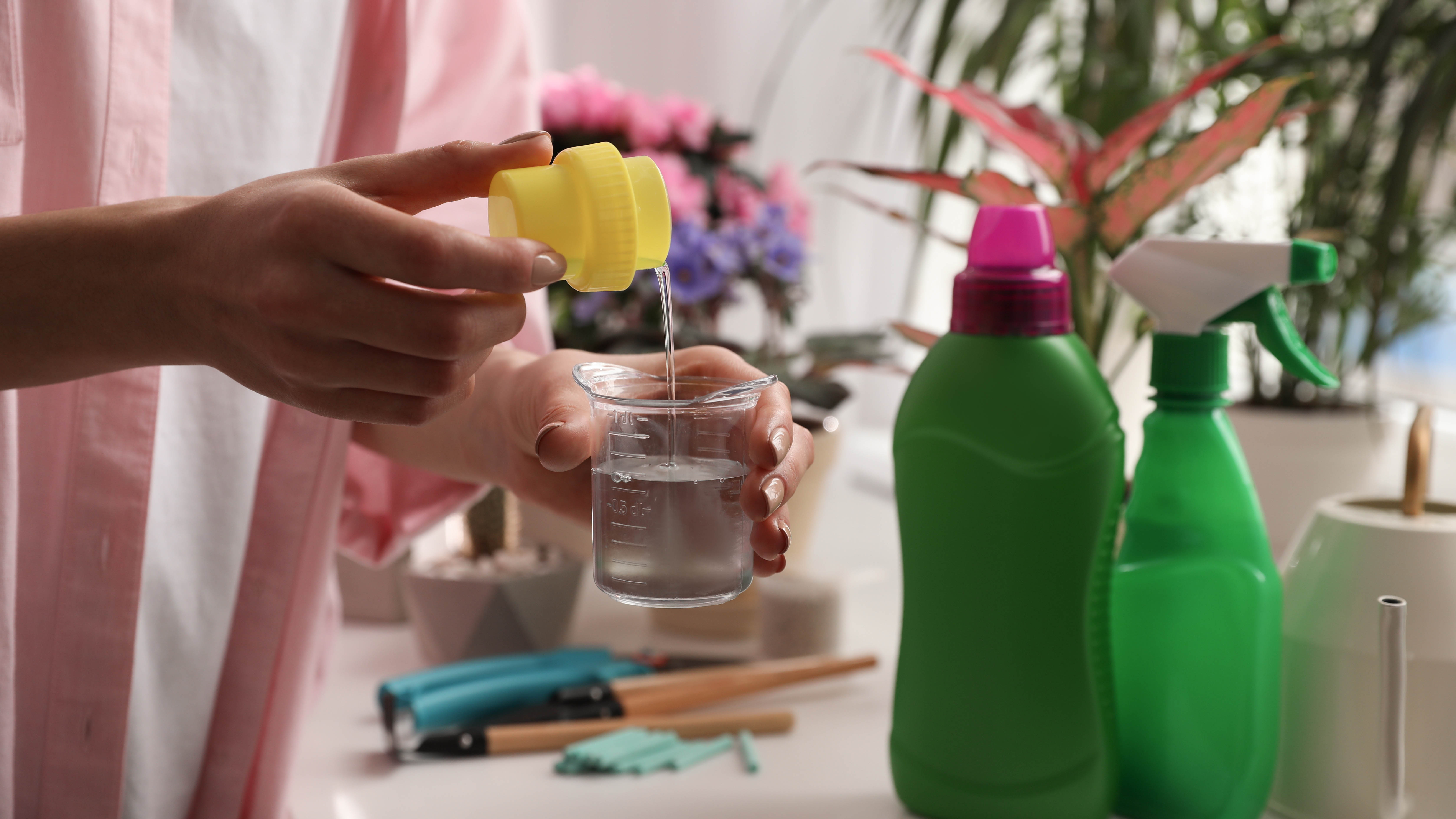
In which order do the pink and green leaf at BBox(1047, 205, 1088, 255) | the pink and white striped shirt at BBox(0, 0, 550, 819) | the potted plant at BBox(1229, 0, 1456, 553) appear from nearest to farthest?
1. the pink and white striped shirt at BBox(0, 0, 550, 819)
2. the pink and green leaf at BBox(1047, 205, 1088, 255)
3. the potted plant at BBox(1229, 0, 1456, 553)

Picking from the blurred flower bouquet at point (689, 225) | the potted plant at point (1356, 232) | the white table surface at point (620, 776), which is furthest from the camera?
the blurred flower bouquet at point (689, 225)

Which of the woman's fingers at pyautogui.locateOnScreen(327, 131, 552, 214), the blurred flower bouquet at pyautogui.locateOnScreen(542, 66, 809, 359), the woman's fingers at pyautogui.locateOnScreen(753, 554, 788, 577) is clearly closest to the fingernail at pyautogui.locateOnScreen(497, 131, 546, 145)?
the woman's fingers at pyautogui.locateOnScreen(327, 131, 552, 214)

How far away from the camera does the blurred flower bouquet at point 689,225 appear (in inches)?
49.2

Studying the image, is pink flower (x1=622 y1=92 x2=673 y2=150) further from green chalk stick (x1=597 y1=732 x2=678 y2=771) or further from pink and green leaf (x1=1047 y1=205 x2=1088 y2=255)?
green chalk stick (x1=597 y1=732 x2=678 y2=771)

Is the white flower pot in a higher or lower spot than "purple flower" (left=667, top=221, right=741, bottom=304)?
lower

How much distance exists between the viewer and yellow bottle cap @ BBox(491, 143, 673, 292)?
452mm

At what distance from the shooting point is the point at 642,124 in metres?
1.47

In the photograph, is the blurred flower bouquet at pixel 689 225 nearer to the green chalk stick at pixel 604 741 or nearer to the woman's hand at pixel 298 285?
the green chalk stick at pixel 604 741

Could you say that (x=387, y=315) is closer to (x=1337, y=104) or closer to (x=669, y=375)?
(x=669, y=375)

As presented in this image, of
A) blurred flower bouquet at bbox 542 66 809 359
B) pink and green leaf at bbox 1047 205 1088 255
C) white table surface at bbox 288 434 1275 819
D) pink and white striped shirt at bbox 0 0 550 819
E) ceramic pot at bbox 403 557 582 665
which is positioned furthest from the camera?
blurred flower bouquet at bbox 542 66 809 359

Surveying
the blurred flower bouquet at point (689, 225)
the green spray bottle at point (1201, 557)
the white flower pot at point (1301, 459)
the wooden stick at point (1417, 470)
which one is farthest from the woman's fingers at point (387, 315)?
the white flower pot at point (1301, 459)

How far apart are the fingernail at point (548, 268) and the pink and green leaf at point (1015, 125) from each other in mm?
580

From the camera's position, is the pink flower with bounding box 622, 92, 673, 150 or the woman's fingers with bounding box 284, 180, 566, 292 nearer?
the woman's fingers with bounding box 284, 180, 566, 292

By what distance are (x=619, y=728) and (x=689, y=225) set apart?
0.61 metres
